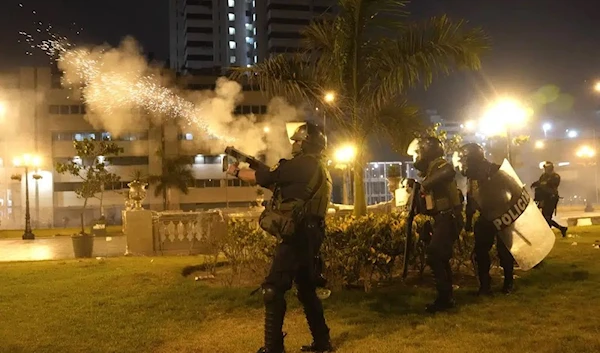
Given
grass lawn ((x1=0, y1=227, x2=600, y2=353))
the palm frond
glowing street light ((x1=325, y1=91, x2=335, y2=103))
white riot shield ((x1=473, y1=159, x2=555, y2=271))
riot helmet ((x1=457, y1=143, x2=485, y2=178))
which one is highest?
the palm frond

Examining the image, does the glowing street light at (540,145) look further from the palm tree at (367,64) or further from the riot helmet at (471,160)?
the riot helmet at (471,160)

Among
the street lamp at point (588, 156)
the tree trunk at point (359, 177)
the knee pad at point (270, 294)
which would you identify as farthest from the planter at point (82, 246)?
the street lamp at point (588, 156)

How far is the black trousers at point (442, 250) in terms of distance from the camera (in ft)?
19.4

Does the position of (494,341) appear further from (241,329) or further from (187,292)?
(187,292)

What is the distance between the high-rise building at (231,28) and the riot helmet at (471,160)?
75342 millimetres

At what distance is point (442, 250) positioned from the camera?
5.89m

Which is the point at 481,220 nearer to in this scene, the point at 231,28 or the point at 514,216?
the point at 514,216

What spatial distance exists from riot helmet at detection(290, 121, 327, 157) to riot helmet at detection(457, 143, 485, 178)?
2.53 metres

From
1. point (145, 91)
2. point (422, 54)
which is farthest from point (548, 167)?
point (145, 91)

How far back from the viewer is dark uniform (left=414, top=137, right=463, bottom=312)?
19.4ft

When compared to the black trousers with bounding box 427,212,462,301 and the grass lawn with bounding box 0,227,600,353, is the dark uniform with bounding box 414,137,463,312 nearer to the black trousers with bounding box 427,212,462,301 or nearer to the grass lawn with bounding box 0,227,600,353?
the black trousers with bounding box 427,212,462,301

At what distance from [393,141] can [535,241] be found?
362 cm

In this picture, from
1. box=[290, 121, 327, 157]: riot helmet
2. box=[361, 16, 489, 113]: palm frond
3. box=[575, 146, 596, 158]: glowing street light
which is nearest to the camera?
box=[290, 121, 327, 157]: riot helmet

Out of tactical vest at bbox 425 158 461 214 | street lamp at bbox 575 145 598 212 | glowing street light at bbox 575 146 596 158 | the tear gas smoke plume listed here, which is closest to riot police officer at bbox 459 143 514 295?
tactical vest at bbox 425 158 461 214
